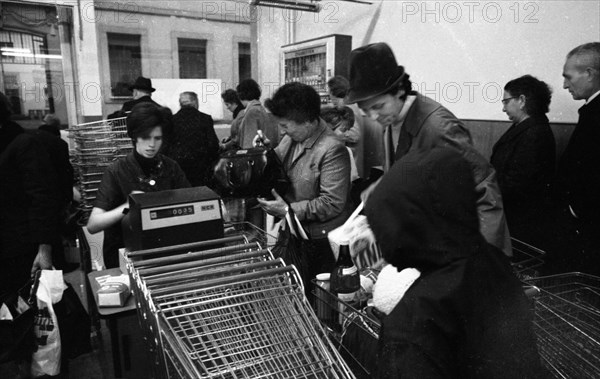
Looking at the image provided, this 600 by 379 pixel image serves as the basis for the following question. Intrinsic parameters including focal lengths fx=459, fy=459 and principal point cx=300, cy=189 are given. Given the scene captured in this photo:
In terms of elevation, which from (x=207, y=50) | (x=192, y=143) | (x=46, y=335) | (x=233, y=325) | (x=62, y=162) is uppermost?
(x=207, y=50)

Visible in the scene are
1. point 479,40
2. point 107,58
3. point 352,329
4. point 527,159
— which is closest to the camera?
point 352,329

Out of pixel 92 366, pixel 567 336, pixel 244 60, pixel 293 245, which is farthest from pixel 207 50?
pixel 567 336

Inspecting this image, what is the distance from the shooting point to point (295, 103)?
251 cm

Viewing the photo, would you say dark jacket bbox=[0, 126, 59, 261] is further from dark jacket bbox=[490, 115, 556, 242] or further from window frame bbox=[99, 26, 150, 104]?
window frame bbox=[99, 26, 150, 104]

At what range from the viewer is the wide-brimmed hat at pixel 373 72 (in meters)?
1.86

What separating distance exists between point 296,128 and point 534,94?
153 cm

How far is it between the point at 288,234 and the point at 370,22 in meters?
3.11

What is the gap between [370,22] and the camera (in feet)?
15.2

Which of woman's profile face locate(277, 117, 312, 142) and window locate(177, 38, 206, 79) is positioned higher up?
window locate(177, 38, 206, 79)

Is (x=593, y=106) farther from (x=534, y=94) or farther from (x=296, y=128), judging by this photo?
(x=296, y=128)

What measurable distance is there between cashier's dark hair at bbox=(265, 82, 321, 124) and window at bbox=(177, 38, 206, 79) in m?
5.23

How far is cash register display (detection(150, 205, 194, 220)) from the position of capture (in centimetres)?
185

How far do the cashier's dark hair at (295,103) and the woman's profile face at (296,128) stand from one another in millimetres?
20

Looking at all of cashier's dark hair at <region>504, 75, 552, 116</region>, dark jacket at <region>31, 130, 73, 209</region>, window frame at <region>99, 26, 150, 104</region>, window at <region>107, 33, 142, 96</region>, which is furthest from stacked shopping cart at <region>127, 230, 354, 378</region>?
window at <region>107, 33, 142, 96</region>
